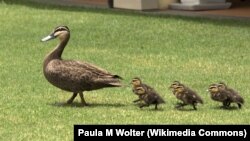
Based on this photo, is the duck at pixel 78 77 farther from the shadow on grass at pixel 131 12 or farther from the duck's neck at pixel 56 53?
the shadow on grass at pixel 131 12

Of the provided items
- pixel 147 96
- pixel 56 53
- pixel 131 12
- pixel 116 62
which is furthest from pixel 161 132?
pixel 131 12

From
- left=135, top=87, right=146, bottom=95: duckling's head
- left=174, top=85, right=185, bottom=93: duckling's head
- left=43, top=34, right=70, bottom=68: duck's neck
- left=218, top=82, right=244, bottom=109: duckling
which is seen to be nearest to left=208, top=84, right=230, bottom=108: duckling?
left=218, top=82, right=244, bottom=109: duckling

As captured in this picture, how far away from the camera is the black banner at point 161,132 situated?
25.3 ft

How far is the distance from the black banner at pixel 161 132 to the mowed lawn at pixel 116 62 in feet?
2.72

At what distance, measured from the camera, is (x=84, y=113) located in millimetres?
9727

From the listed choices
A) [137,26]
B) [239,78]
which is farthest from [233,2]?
[239,78]

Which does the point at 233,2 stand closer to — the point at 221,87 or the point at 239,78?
the point at 239,78

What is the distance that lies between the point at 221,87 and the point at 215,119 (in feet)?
1.67

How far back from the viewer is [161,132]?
784cm

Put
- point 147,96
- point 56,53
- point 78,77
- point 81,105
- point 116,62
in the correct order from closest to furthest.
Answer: point 147,96
point 78,77
point 81,105
point 56,53
point 116,62

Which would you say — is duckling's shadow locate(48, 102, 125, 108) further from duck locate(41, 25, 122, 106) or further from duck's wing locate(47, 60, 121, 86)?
duck's wing locate(47, 60, 121, 86)

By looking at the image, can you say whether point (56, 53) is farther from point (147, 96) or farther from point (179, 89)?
point (179, 89)

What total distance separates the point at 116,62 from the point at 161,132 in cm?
599

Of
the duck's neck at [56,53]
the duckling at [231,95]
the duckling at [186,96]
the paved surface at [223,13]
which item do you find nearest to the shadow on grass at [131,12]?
the paved surface at [223,13]
